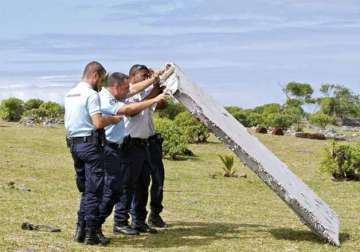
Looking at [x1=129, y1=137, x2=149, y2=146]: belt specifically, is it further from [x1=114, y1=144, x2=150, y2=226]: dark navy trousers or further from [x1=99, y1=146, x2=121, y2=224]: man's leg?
[x1=99, y1=146, x2=121, y2=224]: man's leg

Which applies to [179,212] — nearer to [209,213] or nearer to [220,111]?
[209,213]

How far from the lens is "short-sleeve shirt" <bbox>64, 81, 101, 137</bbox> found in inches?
352

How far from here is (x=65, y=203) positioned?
1385 centimetres

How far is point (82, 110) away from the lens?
9008 mm

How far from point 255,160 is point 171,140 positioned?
1699 cm

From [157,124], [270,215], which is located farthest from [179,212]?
[157,124]

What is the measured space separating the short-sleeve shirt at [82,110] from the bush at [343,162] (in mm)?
14706

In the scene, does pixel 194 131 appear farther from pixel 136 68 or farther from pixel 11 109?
pixel 136 68

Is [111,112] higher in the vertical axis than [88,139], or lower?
higher

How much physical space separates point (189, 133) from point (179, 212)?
67.9ft

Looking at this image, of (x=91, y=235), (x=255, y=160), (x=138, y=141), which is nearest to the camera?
(x=91, y=235)

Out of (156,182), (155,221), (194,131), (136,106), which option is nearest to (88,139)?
(136,106)

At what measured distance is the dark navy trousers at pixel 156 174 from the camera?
421 inches

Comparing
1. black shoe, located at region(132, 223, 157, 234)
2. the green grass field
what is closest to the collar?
the green grass field
